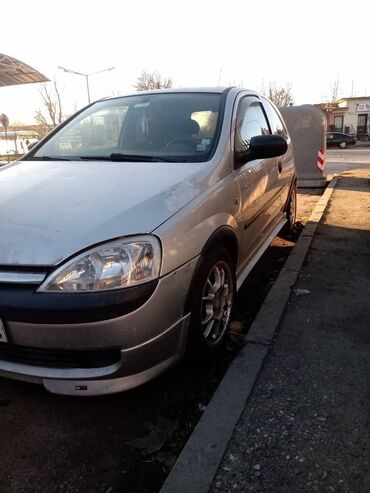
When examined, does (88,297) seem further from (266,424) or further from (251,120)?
(251,120)

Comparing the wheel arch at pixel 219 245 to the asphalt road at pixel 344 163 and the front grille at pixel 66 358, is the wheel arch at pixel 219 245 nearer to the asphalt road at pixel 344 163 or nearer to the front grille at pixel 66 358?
the front grille at pixel 66 358

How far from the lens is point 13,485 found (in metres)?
1.95

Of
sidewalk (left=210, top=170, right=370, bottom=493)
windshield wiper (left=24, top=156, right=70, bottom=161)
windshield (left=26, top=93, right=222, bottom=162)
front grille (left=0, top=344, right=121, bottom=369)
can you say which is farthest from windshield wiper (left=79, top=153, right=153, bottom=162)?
sidewalk (left=210, top=170, right=370, bottom=493)

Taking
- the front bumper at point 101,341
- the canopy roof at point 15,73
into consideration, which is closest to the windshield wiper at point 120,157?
the front bumper at point 101,341

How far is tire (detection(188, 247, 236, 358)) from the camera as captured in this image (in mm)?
2400

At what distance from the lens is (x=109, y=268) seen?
6.51 feet

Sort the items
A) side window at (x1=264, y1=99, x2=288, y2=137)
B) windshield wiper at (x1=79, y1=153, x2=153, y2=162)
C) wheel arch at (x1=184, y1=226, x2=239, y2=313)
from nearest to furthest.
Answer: wheel arch at (x1=184, y1=226, x2=239, y2=313), windshield wiper at (x1=79, y1=153, x2=153, y2=162), side window at (x1=264, y1=99, x2=288, y2=137)

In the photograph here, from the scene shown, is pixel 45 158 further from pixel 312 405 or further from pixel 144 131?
pixel 312 405

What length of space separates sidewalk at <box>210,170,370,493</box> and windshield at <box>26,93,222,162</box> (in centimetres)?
146

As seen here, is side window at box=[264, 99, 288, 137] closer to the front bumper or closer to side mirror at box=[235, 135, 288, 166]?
side mirror at box=[235, 135, 288, 166]

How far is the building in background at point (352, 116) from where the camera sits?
45562mm

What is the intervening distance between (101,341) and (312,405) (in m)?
1.21

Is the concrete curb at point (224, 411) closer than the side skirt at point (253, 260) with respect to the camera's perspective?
Yes

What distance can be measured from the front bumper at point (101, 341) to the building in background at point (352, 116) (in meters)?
47.5
